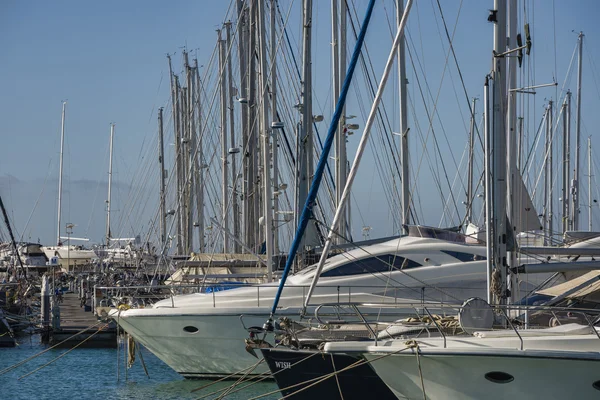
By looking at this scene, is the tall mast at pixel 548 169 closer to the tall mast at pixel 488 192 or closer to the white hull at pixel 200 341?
the white hull at pixel 200 341

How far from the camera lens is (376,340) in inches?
598

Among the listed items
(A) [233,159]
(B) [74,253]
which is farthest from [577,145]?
(B) [74,253]

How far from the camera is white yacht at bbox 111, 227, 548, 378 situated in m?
21.9

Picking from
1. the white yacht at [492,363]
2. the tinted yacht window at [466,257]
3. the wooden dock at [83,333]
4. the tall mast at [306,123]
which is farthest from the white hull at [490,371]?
the wooden dock at [83,333]

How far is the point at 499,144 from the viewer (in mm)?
17188

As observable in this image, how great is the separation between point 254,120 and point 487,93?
1486 centimetres

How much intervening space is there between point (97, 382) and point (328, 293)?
7.36 metres

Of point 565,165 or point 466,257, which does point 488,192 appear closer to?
point 466,257

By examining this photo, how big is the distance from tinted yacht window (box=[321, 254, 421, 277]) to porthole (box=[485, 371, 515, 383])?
7705mm

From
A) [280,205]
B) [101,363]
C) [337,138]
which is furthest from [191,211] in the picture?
[337,138]

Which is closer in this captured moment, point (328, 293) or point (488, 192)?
point (488, 192)

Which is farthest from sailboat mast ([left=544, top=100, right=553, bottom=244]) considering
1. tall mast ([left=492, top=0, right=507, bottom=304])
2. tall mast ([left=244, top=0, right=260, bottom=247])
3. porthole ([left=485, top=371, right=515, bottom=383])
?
porthole ([left=485, top=371, right=515, bottom=383])

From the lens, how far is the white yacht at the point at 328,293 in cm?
2188

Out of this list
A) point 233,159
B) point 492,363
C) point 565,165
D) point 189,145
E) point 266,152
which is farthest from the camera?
point 565,165
